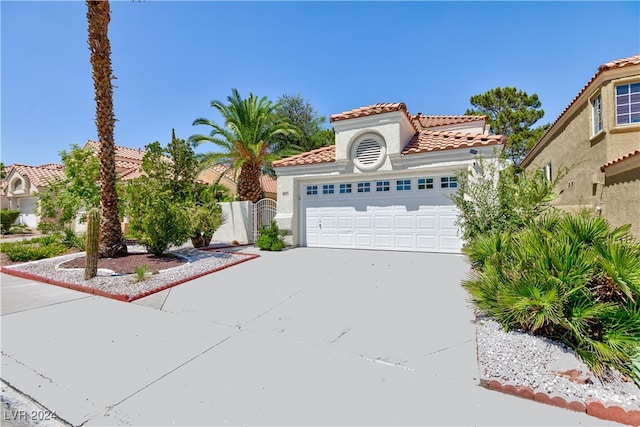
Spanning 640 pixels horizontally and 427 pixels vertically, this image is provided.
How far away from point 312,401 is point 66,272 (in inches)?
353

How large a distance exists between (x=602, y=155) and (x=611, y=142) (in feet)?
2.11

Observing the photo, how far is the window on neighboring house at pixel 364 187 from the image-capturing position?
12391 mm

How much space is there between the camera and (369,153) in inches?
473

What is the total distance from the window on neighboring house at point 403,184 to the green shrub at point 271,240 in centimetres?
554

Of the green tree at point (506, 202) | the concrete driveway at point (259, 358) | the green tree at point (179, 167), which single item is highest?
the green tree at point (179, 167)

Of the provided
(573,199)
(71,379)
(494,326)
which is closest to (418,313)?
(494,326)

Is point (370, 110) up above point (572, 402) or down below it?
above

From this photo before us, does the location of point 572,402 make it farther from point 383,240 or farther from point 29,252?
point 29,252

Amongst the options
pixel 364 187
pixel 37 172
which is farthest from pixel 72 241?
pixel 37 172

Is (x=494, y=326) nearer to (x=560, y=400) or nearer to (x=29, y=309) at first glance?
(x=560, y=400)

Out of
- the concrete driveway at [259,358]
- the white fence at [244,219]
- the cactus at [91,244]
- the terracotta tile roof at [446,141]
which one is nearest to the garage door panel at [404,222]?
the terracotta tile roof at [446,141]

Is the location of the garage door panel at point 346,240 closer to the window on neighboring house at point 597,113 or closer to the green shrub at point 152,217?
the green shrub at point 152,217

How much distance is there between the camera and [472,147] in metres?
10.1

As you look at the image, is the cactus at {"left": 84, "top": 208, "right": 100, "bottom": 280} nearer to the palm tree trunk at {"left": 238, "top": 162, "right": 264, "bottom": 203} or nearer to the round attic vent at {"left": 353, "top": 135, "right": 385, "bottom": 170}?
the palm tree trunk at {"left": 238, "top": 162, "right": 264, "bottom": 203}
